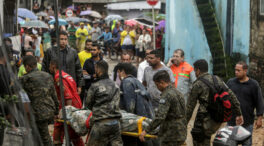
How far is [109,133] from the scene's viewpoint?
6.01m

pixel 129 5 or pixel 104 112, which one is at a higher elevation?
pixel 129 5

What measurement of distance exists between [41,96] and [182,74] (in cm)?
304

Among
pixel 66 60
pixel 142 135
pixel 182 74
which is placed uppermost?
pixel 66 60

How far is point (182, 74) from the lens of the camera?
8484 mm

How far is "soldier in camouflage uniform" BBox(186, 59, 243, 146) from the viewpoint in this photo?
20.9 ft

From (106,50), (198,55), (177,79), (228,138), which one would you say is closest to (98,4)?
(106,50)

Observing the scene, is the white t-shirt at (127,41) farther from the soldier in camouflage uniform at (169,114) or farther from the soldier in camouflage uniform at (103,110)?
the soldier in camouflage uniform at (169,114)

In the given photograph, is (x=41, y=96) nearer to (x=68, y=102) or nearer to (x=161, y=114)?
(x=68, y=102)

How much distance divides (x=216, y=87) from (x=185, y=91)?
2167mm

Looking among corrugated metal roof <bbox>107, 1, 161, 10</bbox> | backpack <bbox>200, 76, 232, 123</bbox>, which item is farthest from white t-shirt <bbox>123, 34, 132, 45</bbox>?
corrugated metal roof <bbox>107, 1, 161, 10</bbox>

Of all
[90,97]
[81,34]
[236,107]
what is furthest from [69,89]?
[81,34]

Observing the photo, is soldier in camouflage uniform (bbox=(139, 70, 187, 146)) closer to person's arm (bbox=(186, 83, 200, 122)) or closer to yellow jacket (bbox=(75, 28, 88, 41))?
person's arm (bbox=(186, 83, 200, 122))

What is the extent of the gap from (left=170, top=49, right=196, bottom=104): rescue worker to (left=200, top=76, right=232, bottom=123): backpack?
82.4 inches

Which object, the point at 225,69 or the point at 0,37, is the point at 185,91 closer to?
the point at 225,69
